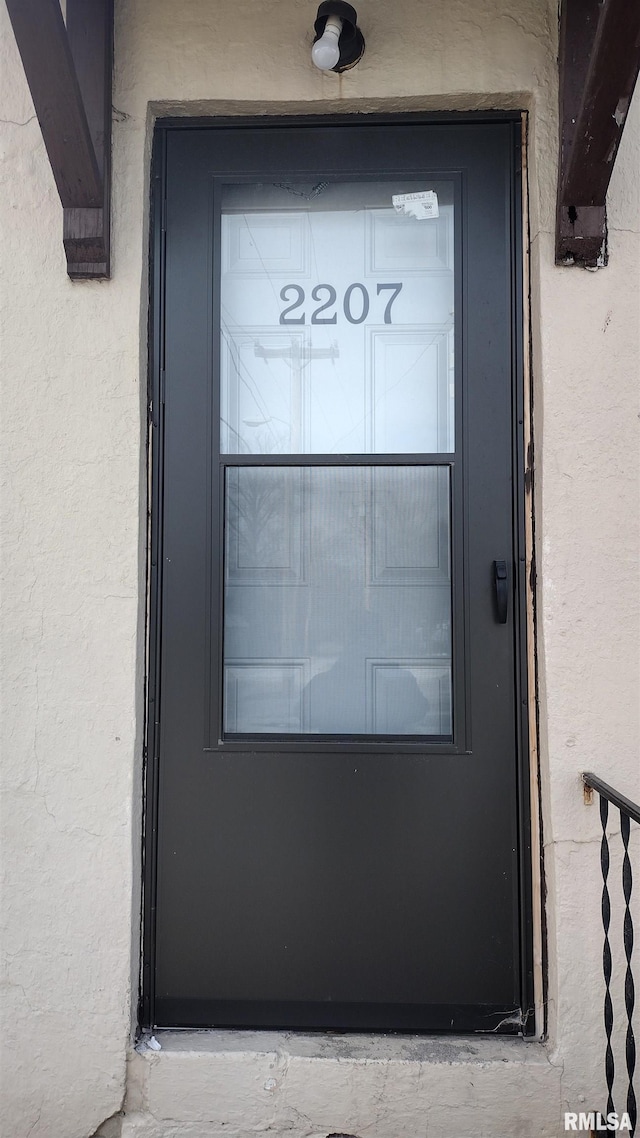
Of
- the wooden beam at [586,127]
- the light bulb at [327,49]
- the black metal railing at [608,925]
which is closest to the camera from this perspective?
the black metal railing at [608,925]

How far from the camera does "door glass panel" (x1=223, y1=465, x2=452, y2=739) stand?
6.63 feet

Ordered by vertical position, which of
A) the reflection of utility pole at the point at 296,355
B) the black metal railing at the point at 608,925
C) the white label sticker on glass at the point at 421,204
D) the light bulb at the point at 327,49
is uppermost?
the light bulb at the point at 327,49

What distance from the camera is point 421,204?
2062 millimetres

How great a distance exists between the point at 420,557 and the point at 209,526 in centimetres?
59

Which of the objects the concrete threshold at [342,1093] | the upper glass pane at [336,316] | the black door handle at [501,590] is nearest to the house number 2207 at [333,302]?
the upper glass pane at [336,316]

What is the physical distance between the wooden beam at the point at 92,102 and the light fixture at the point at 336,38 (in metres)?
0.56

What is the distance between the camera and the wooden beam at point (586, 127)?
5.58 feet

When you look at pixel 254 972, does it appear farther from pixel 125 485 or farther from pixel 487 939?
pixel 125 485

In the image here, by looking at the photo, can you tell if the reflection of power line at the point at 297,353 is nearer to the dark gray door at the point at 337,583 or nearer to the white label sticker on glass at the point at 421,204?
the dark gray door at the point at 337,583

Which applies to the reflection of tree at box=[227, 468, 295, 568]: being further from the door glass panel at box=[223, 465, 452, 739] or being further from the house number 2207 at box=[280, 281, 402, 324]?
the house number 2207 at box=[280, 281, 402, 324]

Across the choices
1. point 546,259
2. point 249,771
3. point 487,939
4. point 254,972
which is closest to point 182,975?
point 254,972

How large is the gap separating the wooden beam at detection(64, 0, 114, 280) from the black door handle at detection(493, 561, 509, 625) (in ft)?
4.32

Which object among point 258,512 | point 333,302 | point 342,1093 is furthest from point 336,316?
point 342,1093

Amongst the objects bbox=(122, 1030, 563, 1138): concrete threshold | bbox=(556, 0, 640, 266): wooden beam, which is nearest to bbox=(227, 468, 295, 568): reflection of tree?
bbox=(556, 0, 640, 266): wooden beam
